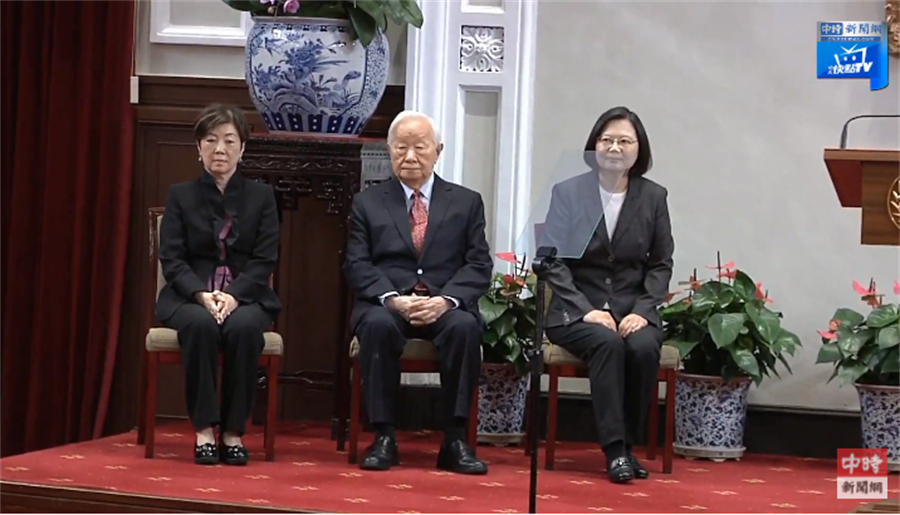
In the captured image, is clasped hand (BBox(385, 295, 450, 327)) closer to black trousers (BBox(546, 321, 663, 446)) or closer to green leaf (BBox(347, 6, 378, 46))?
black trousers (BBox(546, 321, 663, 446))

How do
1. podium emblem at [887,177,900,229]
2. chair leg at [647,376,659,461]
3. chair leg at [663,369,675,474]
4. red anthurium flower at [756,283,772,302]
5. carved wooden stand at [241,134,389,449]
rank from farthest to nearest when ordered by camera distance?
carved wooden stand at [241,134,389,449] → red anthurium flower at [756,283,772,302] → chair leg at [647,376,659,461] → chair leg at [663,369,675,474] → podium emblem at [887,177,900,229]

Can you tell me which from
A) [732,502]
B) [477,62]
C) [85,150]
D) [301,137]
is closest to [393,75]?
[477,62]

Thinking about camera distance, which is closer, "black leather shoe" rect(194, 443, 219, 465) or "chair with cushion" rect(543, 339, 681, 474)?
"black leather shoe" rect(194, 443, 219, 465)

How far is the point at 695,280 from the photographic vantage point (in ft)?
16.4

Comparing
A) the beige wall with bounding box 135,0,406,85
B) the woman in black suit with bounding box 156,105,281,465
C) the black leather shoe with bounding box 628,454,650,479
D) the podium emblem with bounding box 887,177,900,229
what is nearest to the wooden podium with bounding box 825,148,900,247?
the podium emblem with bounding box 887,177,900,229

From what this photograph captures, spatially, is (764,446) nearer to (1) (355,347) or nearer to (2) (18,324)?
(1) (355,347)

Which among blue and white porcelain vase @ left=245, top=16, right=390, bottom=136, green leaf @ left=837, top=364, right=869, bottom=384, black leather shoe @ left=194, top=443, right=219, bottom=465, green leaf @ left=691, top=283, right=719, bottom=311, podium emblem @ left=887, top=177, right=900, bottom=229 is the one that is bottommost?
black leather shoe @ left=194, top=443, right=219, bottom=465

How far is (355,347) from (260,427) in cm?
102

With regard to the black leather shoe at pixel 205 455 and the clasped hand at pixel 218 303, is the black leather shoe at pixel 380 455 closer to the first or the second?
the black leather shoe at pixel 205 455

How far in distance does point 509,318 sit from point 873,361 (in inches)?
48.5

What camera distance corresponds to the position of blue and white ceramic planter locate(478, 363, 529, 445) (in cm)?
495

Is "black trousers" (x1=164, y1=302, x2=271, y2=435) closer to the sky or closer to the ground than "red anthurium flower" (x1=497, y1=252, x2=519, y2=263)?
closer to the ground

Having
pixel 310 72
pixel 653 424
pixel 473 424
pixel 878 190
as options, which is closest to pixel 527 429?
pixel 653 424

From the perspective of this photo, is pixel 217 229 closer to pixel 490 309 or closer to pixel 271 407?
pixel 271 407
